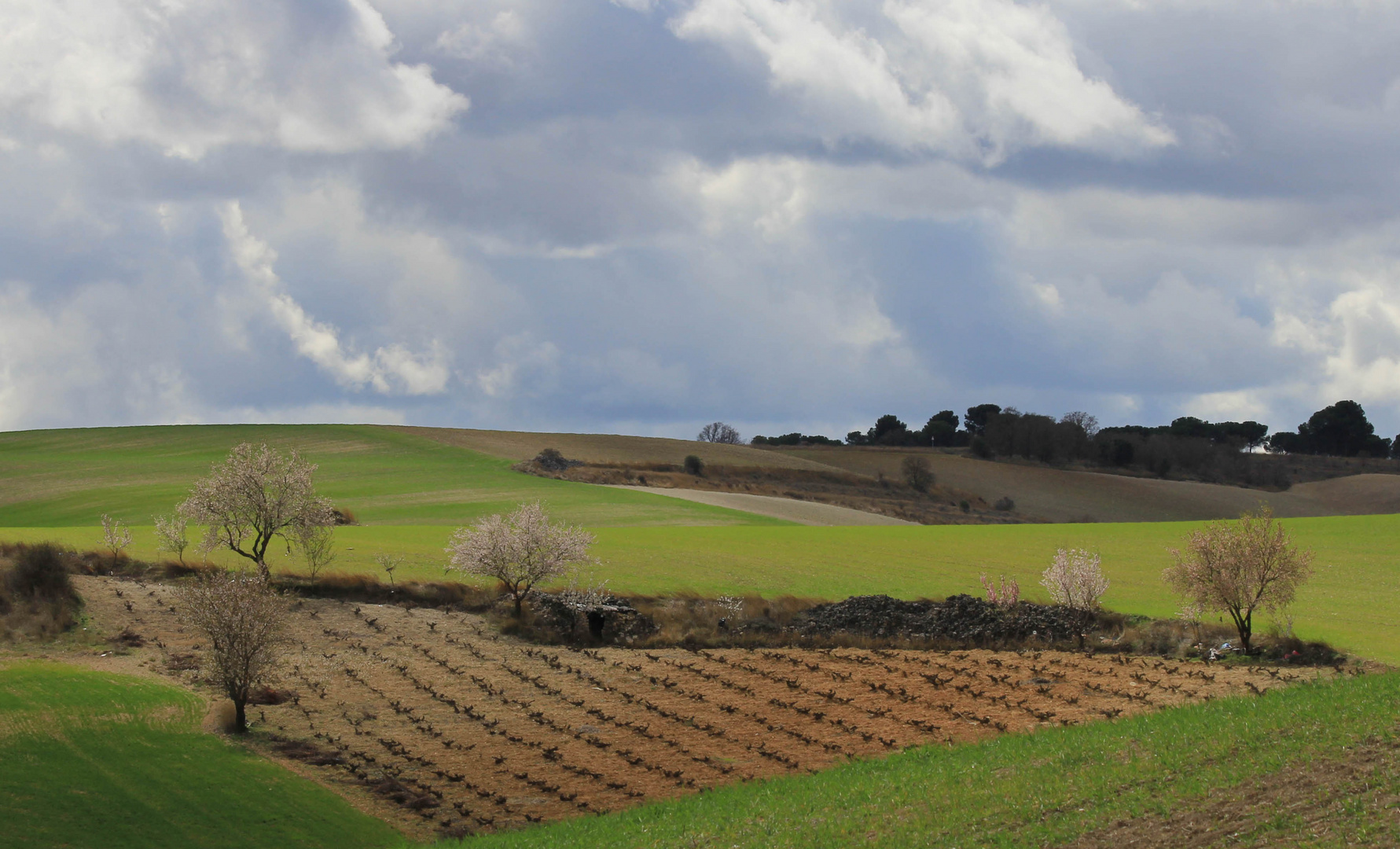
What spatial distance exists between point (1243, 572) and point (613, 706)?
750 inches

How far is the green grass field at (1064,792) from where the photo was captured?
1587 cm

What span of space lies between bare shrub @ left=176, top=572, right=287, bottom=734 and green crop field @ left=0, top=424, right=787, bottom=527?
39.3m

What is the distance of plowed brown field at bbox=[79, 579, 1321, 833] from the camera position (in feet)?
85.4

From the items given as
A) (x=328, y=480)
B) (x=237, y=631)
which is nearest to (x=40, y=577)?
(x=237, y=631)

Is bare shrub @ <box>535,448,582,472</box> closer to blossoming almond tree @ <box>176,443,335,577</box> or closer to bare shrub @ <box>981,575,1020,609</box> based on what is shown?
blossoming almond tree @ <box>176,443,335,577</box>

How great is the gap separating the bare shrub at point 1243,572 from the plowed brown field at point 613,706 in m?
2.43

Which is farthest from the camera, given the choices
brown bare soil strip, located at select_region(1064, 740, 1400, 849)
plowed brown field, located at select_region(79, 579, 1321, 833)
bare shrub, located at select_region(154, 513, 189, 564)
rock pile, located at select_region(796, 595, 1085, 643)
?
bare shrub, located at select_region(154, 513, 189, 564)

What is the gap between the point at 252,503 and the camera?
45.4 m

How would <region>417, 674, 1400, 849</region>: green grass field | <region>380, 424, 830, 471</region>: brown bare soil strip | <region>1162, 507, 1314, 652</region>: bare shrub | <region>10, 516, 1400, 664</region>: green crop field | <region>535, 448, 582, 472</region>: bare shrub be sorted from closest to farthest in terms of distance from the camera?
<region>417, 674, 1400, 849</region>: green grass field < <region>1162, 507, 1314, 652</region>: bare shrub < <region>10, 516, 1400, 664</region>: green crop field < <region>535, 448, 582, 472</region>: bare shrub < <region>380, 424, 830, 471</region>: brown bare soil strip

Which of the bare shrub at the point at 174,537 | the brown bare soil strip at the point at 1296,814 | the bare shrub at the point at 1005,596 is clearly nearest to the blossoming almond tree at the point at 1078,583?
the bare shrub at the point at 1005,596

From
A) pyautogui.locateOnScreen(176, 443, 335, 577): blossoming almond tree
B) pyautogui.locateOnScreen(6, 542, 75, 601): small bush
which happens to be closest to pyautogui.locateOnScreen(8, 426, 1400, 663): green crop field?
pyautogui.locateOnScreen(176, 443, 335, 577): blossoming almond tree

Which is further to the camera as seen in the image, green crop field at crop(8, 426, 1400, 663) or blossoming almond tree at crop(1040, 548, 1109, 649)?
green crop field at crop(8, 426, 1400, 663)

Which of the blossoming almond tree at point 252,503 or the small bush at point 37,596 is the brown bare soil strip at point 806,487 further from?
the small bush at point 37,596

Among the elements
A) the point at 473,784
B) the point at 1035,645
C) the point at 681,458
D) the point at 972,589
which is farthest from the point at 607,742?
the point at 681,458
